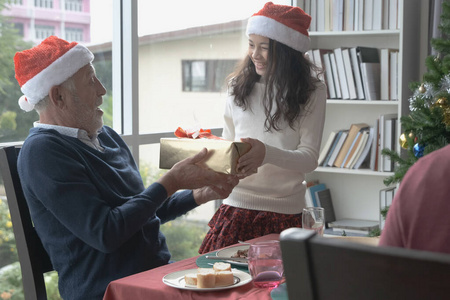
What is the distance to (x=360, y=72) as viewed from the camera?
146 inches

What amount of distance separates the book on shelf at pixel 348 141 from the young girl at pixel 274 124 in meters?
1.32

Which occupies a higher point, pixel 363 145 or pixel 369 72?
pixel 369 72

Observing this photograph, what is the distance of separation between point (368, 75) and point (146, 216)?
226 cm

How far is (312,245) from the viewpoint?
0.68 m

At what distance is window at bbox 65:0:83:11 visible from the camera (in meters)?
2.75

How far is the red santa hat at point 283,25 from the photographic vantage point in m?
2.52

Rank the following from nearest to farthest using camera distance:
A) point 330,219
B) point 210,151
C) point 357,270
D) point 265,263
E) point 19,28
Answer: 1. point 357,270
2. point 265,263
3. point 210,151
4. point 19,28
5. point 330,219

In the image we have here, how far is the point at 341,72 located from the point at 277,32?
1363 millimetres

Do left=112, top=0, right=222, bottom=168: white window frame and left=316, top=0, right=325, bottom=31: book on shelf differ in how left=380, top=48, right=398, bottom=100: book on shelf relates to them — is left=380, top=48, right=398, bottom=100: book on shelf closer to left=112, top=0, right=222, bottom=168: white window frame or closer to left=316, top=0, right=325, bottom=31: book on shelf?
left=316, top=0, right=325, bottom=31: book on shelf

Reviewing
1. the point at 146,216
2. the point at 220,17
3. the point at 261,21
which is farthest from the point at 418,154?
the point at 220,17

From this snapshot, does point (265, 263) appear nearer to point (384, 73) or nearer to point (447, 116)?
point (447, 116)

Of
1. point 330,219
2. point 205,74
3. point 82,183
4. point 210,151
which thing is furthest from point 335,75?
point 82,183

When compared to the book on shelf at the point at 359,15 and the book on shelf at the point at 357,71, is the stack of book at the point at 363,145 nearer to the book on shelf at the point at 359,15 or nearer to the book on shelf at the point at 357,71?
the book on shelf at the point at 357,71

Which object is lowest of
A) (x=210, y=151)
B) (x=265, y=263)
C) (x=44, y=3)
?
(x=265, y=263)
